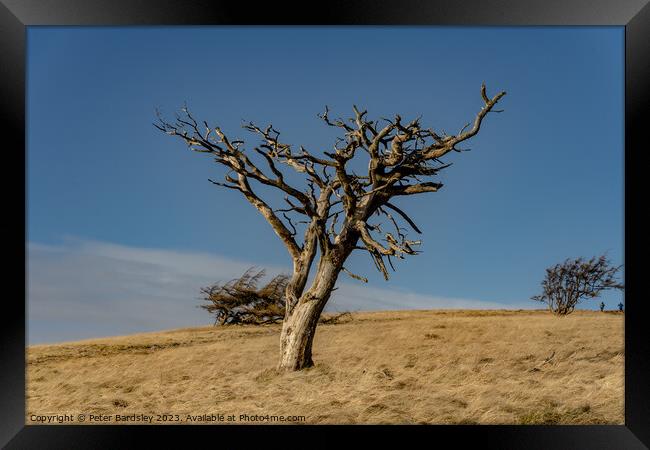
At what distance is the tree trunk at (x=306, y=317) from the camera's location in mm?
13148

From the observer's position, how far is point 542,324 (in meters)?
23.0

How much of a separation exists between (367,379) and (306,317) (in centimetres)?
205

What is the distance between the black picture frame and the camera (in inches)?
316

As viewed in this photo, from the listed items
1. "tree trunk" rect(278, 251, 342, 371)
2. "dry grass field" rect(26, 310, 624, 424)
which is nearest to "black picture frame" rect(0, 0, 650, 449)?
"dry grass field" rect(26, 310, 624, 424)
